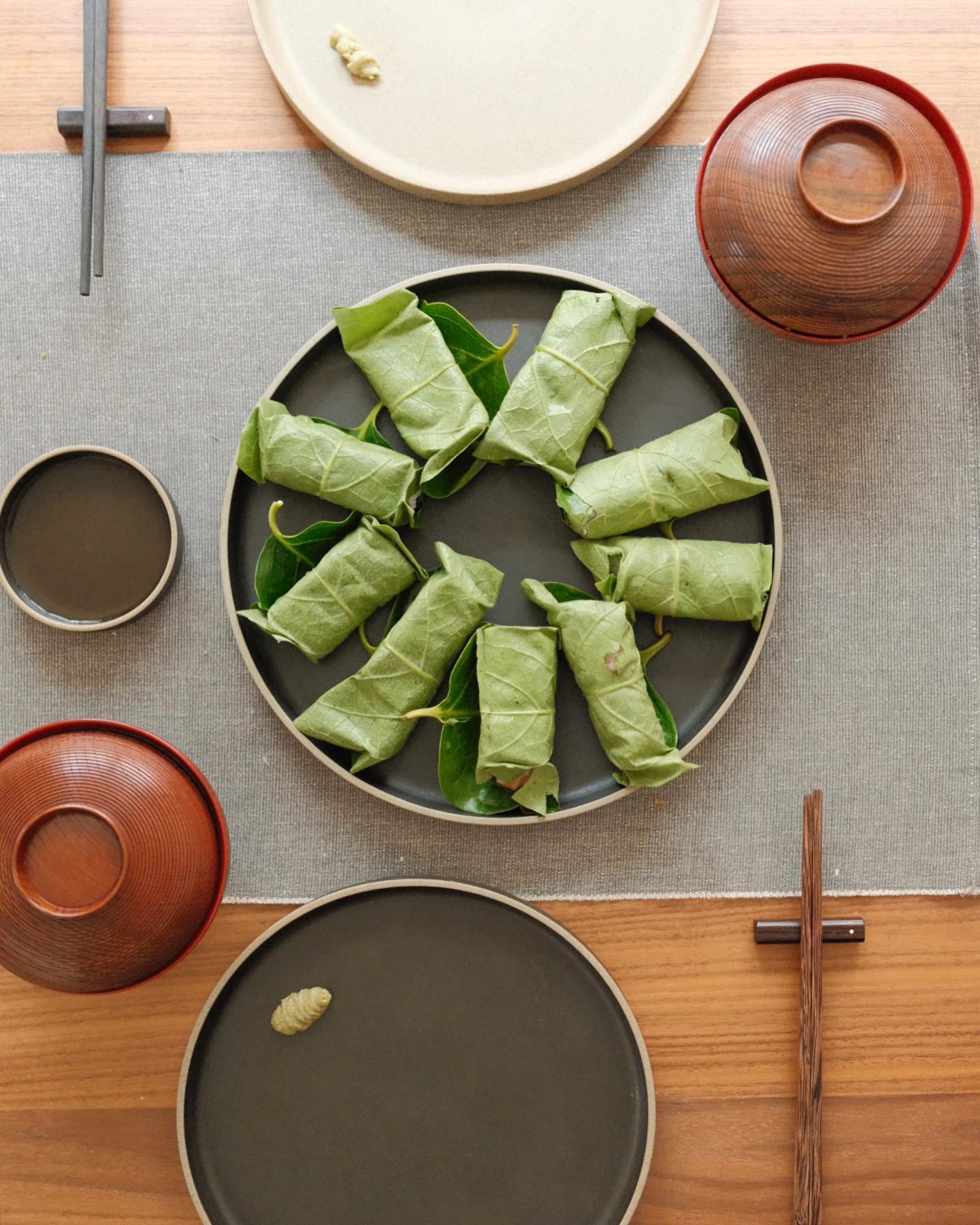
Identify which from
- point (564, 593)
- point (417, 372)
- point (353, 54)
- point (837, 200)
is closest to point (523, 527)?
point (564, 593)

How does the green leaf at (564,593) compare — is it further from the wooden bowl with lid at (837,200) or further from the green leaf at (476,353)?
the wooden bowl with lid at (837,200)

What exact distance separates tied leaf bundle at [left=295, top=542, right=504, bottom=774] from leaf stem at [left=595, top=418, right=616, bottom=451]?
6.8 inches

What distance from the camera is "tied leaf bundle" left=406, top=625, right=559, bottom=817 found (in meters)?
0.90

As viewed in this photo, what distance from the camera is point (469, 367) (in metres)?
0.94

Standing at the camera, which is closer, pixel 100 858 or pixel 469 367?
pixel 100 858

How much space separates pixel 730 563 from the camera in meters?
0.92

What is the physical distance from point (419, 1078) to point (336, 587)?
51cm

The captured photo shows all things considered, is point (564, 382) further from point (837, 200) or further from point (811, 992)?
point (811, 992)

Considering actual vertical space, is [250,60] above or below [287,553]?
above

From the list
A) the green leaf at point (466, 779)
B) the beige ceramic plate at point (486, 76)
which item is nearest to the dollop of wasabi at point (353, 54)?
the beige ceramic plate at point (486, 76)

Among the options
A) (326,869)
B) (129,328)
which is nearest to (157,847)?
(326,869)

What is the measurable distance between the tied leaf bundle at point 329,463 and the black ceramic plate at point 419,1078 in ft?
1.28

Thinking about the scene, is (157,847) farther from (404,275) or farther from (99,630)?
(404,275)

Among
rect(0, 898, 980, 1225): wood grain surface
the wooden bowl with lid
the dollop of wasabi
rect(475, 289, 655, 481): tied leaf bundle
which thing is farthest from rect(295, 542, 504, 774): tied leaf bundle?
the dollop of wasabi
